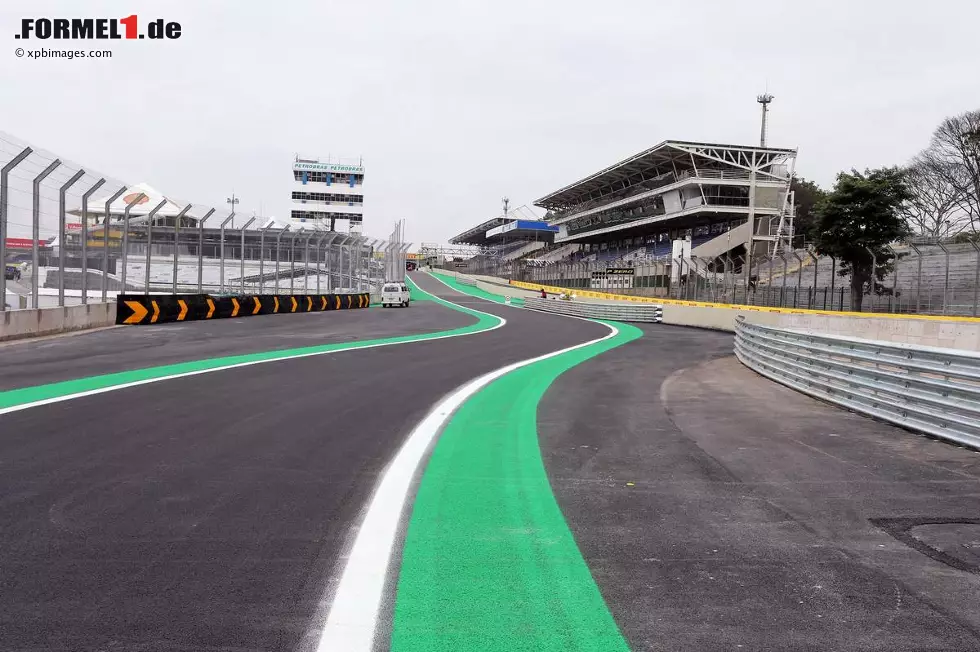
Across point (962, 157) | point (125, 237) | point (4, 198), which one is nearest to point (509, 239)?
point (962, 157)

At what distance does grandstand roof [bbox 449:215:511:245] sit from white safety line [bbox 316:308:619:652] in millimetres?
126438

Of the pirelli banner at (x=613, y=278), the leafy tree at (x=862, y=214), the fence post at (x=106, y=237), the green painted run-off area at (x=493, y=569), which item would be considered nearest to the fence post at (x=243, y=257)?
the fence post at (x=106, y=237)

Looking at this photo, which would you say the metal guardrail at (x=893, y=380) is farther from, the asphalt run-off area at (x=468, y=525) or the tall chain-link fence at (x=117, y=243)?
the tall chain-link fence at (x=117, y=243)

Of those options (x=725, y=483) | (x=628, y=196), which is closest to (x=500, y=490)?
(x=725, y=483)

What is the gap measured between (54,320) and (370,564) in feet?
52.6

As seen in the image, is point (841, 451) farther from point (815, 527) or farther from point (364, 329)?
point (364, 329)

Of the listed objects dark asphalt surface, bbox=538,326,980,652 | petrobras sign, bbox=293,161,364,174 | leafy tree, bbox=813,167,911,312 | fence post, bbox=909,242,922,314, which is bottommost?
dark asphalt surface, bbox=538,326,980,652

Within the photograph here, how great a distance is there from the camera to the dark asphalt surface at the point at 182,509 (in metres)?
2.84

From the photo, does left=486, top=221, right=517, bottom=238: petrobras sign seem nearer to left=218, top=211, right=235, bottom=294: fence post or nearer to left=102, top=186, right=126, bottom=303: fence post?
left=218, top=211, right=235, bottom=294: fence post

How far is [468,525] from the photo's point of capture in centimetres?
409

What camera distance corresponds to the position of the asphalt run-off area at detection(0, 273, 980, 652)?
112 inches

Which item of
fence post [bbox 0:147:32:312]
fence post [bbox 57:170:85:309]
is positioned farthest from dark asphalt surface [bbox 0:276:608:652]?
fence post [bbox 57:170:85:309]

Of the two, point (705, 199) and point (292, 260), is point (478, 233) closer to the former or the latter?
point (705, 199)

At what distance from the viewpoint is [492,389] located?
1022 centimetres
